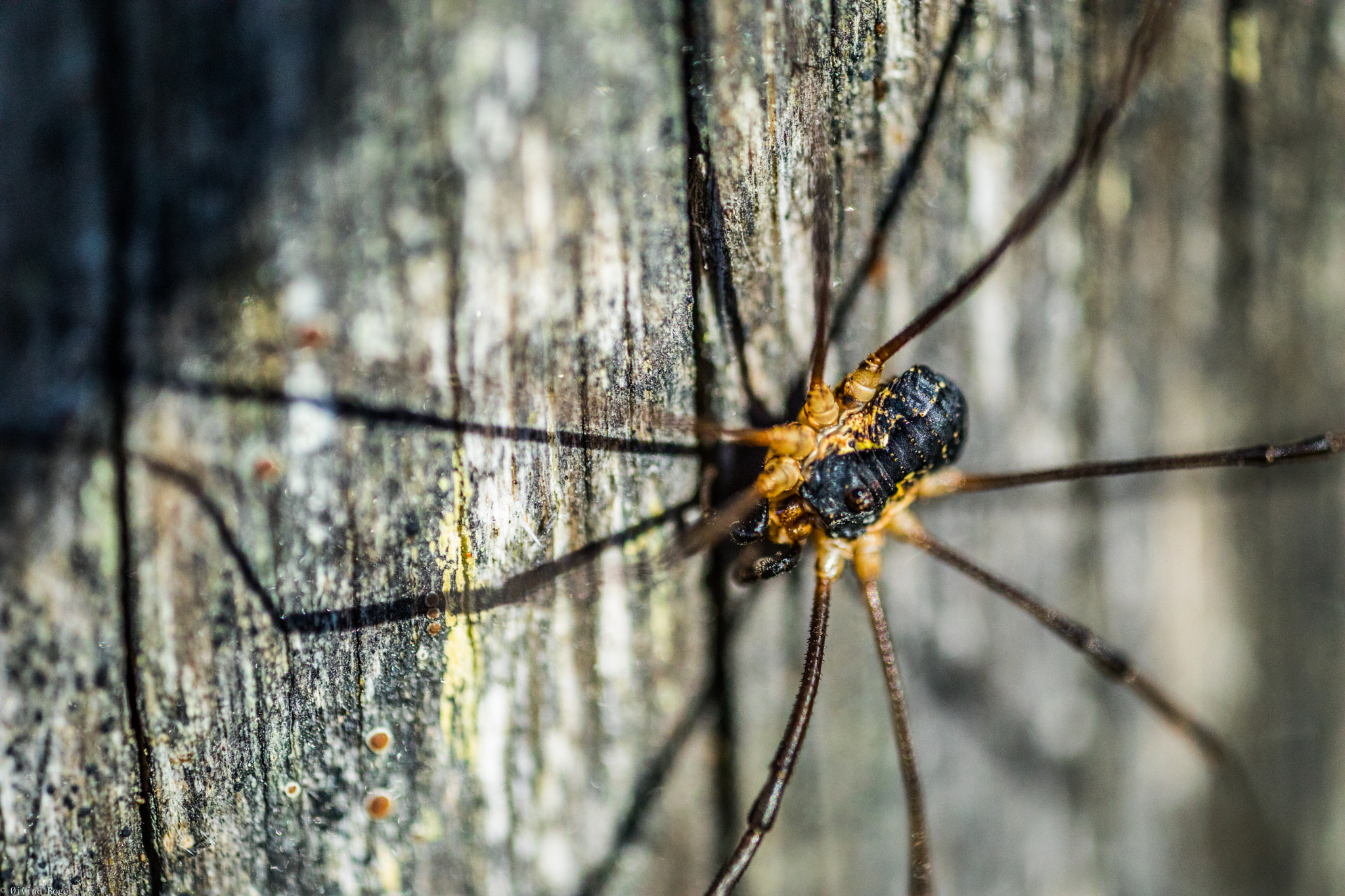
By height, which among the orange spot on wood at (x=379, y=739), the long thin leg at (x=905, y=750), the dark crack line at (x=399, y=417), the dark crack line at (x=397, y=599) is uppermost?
the dark crack line at (x=399, y=417)

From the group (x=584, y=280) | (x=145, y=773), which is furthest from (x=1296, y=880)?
(x=145, y=773)

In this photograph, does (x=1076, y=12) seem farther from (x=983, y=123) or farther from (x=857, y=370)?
(x=857, y=370)

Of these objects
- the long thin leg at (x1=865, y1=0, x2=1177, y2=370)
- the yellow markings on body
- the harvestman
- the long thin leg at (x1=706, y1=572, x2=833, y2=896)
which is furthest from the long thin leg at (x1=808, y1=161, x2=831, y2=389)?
the yellow markings on body

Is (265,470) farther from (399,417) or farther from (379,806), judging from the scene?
(379,806)

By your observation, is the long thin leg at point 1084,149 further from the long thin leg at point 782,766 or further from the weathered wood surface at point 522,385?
the long thin leg at point 782,766

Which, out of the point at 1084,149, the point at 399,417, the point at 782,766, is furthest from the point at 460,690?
the point at 1084,149

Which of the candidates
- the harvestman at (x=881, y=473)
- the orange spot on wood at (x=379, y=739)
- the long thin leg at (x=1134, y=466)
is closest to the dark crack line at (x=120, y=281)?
the orange spot on wood at (x=379, y=739)
